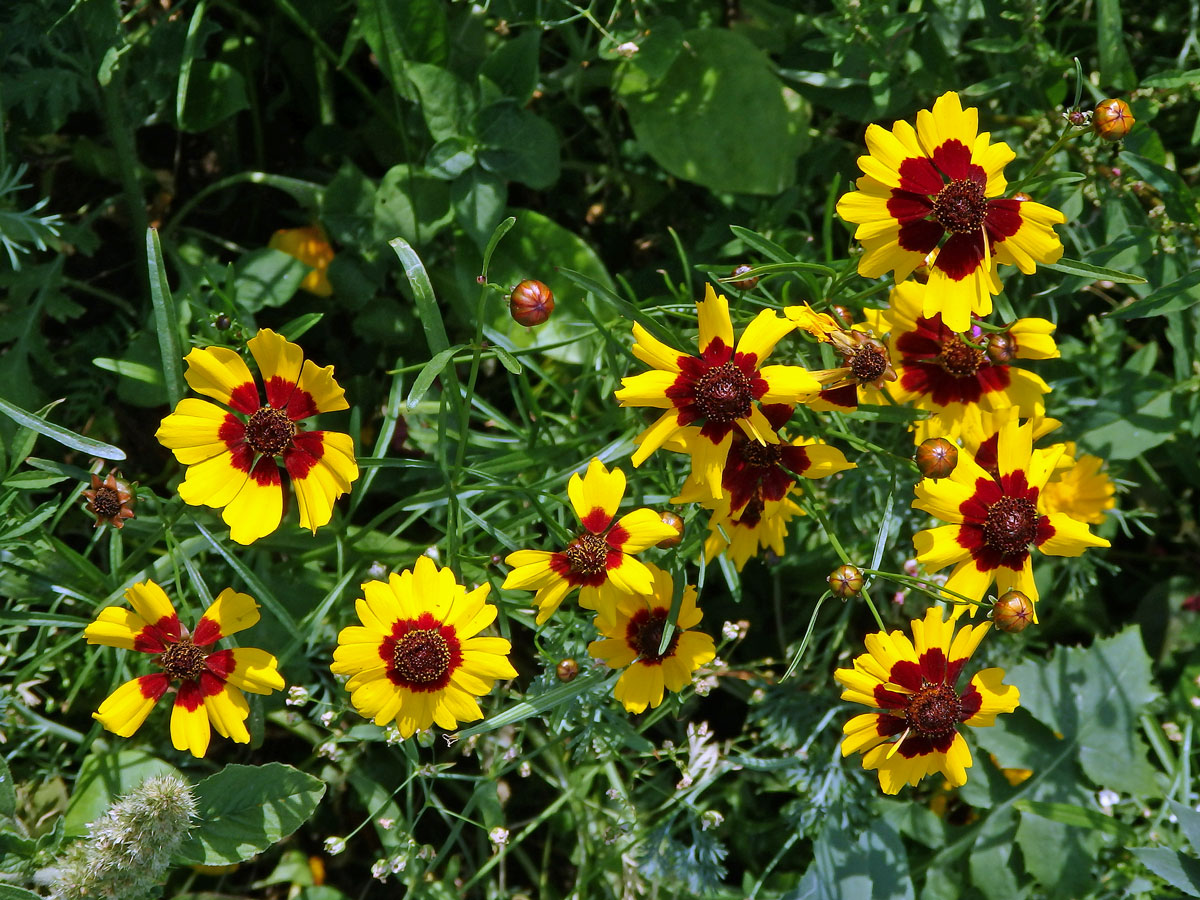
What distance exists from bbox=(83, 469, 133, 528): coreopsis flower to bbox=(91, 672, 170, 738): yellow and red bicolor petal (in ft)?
1.01

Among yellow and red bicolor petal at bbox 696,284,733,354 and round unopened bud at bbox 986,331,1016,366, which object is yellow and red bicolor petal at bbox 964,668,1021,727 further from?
yellow and red bicolor petal at bbox 696,284,733,354

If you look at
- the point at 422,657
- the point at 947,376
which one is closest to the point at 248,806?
the point at 422,657

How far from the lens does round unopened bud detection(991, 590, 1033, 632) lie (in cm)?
174

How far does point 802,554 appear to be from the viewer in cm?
257

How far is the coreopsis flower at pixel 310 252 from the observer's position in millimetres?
2672

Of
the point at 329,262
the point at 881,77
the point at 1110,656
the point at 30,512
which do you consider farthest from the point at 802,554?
the point at 30,512

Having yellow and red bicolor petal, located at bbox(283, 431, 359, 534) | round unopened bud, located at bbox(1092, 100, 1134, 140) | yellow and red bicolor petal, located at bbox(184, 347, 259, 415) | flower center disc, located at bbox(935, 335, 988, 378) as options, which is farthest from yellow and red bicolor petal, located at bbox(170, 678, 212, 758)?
round unopened bud, located at bbox(1092, 100, 1134, 140)

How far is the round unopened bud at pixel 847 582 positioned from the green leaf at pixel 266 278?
59.7 inches

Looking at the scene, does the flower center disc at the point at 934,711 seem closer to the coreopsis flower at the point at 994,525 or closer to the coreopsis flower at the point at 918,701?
the coreopsis flower at the point at 918,701

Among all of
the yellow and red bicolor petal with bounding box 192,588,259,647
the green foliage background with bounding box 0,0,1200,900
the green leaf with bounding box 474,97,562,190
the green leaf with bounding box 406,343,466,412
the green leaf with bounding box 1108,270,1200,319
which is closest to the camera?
the green leaf with bounding box 406,343,466,412

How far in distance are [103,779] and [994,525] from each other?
76.8 inches

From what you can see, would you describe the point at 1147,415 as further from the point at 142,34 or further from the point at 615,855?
the point at 142,34

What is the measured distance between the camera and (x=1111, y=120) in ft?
5.52

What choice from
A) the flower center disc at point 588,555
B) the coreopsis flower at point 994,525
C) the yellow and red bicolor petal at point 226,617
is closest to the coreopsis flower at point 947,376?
the coreopsis flower at point 994,525
